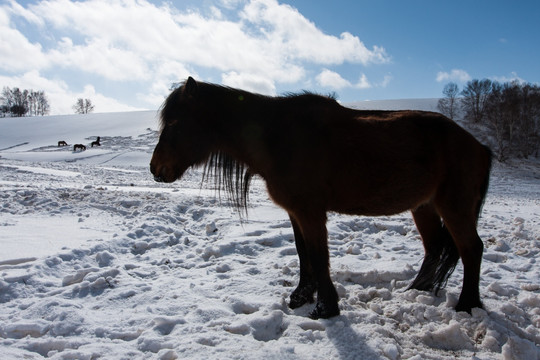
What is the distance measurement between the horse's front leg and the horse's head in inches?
45.9

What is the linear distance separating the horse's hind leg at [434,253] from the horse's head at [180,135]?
236cm

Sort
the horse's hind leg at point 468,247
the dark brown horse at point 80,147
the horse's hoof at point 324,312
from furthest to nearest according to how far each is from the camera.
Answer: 1. the dark brown horse at point 80,147
2. the horse's hind leg at point 468,247
3. the horse's hoof at point 324,312

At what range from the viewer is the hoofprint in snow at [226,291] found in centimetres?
232

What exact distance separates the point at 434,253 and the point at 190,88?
119 inches

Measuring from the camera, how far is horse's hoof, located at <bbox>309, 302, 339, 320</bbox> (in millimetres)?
2820

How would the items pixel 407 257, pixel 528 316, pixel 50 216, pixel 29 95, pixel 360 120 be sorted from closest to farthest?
pixel 528 316 < pixel 360 120 < pixel 407 257 < pixel 50 216 < pixel 29 95

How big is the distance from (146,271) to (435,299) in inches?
119

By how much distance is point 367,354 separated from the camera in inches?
89.5

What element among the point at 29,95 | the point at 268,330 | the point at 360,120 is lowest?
the point at 268,330

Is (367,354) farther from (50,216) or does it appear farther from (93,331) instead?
(50,216)

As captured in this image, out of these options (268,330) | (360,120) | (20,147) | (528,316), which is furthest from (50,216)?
(20,147)

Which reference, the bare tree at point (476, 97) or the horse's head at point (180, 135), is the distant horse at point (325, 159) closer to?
the horse's head at point (180, 135)

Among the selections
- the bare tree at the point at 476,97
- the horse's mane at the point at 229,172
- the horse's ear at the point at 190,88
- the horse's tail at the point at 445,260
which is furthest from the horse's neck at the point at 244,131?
the bare tree at the point at 476,97

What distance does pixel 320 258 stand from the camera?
292cm
